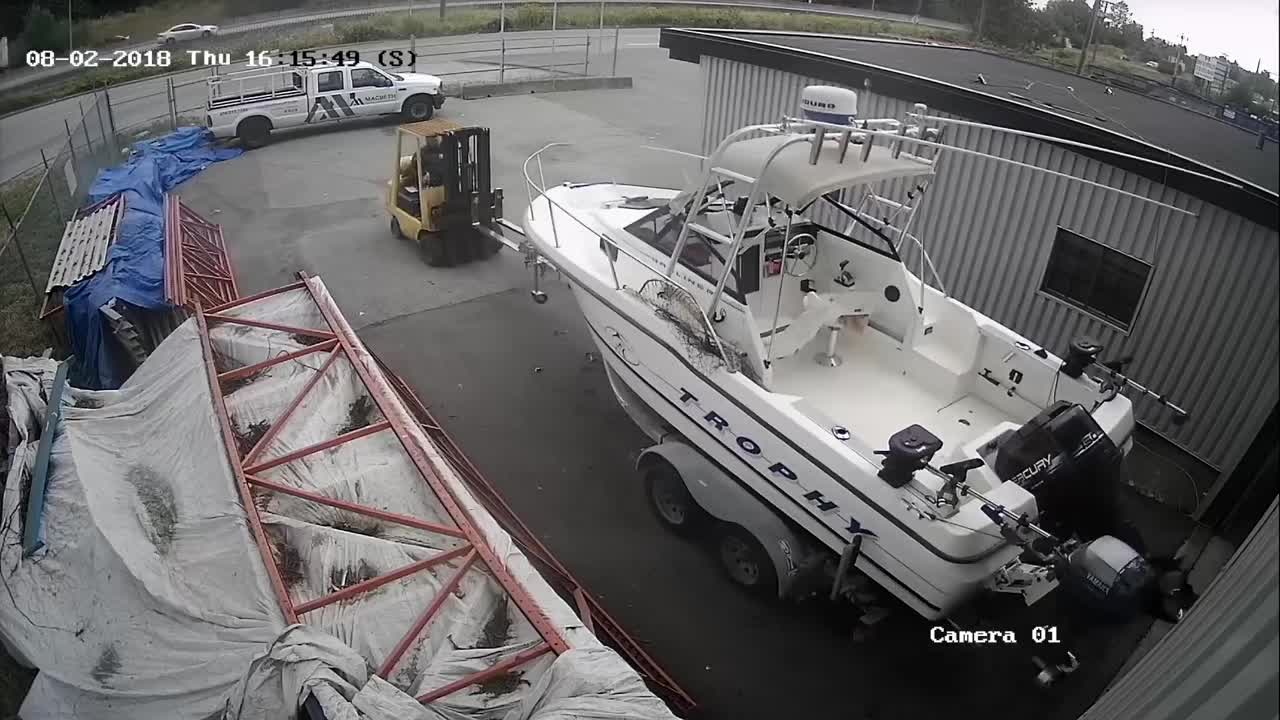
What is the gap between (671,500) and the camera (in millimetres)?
6285

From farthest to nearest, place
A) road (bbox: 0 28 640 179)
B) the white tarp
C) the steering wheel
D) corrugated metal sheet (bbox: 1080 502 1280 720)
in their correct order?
road (bbox: 0 28 640 179), the steering wheel, the white tarp, corrugated metal sheet (bbox: 1080 502 1280 720)

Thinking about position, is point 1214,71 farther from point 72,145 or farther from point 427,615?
point 72,145

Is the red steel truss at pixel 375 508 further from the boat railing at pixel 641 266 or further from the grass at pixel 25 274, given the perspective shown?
the grass at pixel 25 274

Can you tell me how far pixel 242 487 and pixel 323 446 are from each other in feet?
2.13

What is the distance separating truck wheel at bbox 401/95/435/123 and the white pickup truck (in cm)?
7

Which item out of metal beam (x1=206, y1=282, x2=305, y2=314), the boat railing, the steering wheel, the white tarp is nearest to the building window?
the steering wheel

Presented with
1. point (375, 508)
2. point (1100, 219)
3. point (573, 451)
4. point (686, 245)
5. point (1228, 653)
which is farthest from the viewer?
point (573, 451)

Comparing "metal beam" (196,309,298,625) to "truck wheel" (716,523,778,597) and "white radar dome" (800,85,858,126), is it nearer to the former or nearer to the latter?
"truck wheel" (716,523,778,597)

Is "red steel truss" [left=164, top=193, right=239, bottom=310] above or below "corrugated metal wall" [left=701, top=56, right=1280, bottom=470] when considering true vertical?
below

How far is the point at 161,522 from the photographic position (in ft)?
17.1

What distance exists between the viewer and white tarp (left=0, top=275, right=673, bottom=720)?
157 inches

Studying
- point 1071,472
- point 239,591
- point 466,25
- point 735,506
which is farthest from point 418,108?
point 1071,472

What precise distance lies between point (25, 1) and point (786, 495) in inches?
427

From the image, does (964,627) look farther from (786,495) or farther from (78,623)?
(78,623)
